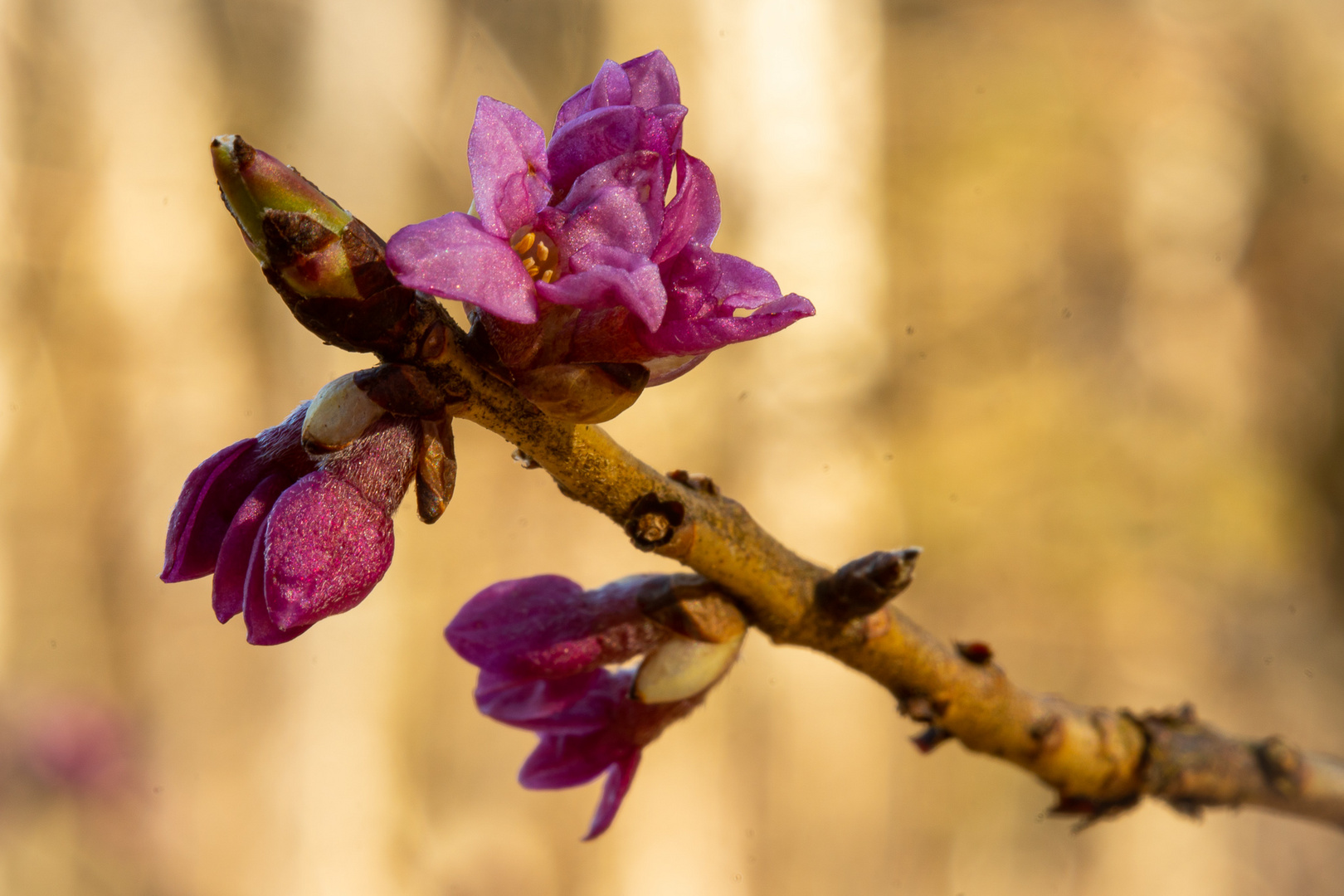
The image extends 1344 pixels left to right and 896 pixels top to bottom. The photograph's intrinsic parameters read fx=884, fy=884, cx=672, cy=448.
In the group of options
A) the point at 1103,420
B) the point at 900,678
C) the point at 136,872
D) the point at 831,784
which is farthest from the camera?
the point at 1103,420

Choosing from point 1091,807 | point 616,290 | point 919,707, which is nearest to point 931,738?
point 919,707

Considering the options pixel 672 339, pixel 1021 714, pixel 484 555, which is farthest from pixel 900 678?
pixel 484 555

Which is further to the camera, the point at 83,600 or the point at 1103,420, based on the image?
the point at 1103,420

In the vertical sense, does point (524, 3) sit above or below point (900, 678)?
above

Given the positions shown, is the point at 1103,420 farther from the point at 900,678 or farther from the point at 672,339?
the point at 672,339

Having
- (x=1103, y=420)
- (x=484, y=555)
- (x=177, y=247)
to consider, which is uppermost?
(x=1103, y=420)

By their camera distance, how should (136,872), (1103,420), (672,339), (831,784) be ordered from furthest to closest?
(1103,420) < (831,784) < (136,872) < (672,339)
